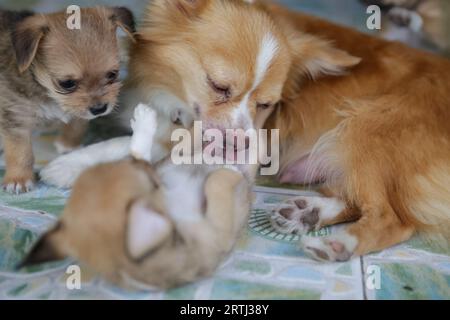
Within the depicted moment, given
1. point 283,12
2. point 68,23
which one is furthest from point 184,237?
point 283,12

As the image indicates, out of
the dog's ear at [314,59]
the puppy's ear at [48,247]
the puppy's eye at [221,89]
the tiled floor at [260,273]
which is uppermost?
the dog's ear at [314,59]

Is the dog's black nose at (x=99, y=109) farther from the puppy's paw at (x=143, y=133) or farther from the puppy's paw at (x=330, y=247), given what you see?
the puppy's paw at (x=330, y=247)

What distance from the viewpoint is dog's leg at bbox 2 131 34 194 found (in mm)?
1853

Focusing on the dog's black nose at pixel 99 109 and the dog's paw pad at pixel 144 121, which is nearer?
the dog's paw pad at pixel 144 121

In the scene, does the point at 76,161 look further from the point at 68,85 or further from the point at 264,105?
the point at 264,105

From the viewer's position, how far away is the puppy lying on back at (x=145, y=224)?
4.08ft

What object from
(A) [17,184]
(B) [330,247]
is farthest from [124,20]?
(B) [330,247]

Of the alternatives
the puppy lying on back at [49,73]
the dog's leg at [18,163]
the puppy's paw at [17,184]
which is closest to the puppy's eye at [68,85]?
the puppy lying on back at [49,73]

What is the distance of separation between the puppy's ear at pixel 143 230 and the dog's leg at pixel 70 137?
0.98 m

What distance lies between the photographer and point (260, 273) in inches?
61.6

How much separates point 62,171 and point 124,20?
1.87 ft

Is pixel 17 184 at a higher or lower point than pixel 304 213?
higher

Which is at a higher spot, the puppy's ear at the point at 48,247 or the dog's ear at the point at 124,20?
the dog's ear at the point at 124,20

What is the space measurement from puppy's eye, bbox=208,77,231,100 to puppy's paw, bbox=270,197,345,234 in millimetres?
421
